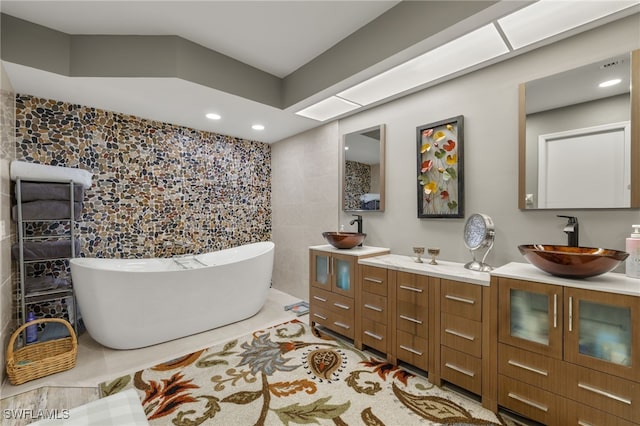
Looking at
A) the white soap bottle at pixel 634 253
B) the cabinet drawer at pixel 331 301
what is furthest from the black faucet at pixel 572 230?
the cabinet drawer at pixel 331 301

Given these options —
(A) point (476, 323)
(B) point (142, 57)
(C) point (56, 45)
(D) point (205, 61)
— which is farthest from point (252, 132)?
(A) point (476, 323)

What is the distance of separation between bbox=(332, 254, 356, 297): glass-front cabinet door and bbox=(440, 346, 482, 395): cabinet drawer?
90 centimetres

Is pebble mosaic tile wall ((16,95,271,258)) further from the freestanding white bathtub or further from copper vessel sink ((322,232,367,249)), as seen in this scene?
copper vessel sink ((322,232,367,249))

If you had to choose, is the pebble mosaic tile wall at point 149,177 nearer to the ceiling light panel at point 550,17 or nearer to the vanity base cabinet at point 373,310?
the vanity base cabinet at point 373,310

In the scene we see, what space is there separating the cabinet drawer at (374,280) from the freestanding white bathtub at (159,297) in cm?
136

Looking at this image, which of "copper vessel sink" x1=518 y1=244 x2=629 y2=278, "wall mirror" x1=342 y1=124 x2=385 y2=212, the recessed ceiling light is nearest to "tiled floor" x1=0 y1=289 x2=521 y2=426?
"copper vessel sink" x1=518 y1=244 x2=629 y2=278

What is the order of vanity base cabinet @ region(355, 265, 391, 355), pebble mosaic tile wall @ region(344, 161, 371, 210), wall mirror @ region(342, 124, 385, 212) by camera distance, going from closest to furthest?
vanity base cabinet @ region(355, 265, 391, 355) < wall mirror @ region(342, 124, 385, 212) < pebble mosaic tile wall @ region(344, 161, 371, 210)

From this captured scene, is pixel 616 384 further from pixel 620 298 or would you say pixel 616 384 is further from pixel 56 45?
pixel 56 45

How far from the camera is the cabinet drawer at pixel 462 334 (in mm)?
1758

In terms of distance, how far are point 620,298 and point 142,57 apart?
11.4 ft

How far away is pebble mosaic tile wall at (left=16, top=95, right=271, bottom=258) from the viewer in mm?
2766

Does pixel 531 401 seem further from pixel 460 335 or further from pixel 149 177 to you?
pixel 149 177

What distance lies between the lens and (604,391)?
53.0 inches

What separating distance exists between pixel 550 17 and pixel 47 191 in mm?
3988
